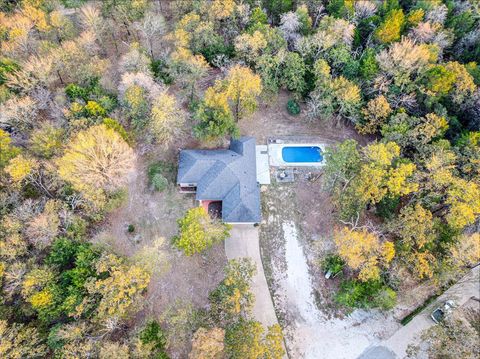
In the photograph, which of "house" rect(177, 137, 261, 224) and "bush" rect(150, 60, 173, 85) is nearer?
"house" rect(177, 137, 261, 224)

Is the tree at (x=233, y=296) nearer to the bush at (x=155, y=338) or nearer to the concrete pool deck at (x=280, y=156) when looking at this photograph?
the bush at (x=155, y=338)

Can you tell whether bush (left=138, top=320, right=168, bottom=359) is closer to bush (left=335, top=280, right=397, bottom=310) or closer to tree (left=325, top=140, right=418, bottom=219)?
bush (left=335, top=280, right=397, bottom=310)

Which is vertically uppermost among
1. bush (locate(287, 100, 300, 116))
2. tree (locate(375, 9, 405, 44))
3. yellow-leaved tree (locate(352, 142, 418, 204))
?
tree (locate(375, 9, 405, 44))

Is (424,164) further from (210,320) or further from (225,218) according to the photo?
(210,320)

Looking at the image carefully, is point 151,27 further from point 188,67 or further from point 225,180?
point 225,180

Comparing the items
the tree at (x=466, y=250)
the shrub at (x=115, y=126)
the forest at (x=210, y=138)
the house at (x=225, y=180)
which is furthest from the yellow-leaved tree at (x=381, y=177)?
the shrub at (x=115, y=126)

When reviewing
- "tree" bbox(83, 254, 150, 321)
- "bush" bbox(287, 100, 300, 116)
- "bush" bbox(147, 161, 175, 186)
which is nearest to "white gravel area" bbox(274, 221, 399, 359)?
"tree" bbox(83, 254, 150, 321)

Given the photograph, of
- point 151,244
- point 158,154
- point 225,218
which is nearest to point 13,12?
point 158,154
